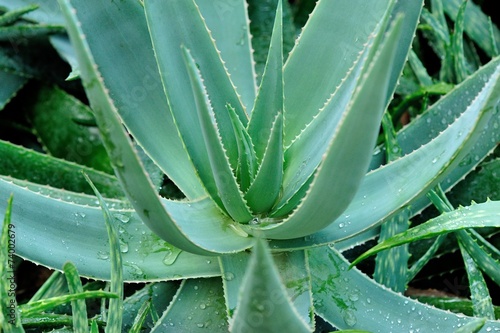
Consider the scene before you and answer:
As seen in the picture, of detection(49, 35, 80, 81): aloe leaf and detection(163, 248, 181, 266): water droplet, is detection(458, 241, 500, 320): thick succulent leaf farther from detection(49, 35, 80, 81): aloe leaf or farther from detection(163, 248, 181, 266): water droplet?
detection(49, 35, 80, 81): aloe leaf

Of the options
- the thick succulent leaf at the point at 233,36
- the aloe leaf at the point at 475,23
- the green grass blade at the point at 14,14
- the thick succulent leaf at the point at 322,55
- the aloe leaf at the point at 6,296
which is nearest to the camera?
the aloe leaf at the point at 6,296

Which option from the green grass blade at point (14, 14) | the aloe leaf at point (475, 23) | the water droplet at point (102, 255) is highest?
the aloe leaf at point (475, 23)

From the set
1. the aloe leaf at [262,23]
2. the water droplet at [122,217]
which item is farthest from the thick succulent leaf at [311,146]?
the aloe leaf at [262,23]

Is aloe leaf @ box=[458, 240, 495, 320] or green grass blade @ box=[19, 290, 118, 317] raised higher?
aloe leaf @ box=[458, 240, 495, 320]

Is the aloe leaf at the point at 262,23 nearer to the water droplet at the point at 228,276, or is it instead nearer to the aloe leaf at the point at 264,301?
the water droplet at the point at 228,276

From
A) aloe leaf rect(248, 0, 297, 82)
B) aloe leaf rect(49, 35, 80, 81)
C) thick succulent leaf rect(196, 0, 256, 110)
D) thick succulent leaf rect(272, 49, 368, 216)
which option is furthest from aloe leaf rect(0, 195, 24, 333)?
aloe leaf rect(248, 0, 297, 82)

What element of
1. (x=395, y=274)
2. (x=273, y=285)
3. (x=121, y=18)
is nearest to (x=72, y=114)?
(x=121, y=18)

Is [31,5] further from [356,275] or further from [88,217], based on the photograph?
[356,275]

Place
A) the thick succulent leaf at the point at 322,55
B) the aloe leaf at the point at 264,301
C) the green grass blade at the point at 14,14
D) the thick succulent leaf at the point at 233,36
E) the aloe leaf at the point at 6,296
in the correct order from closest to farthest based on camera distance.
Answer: the aloe leaf at the point at 264,301 < the aloe leaf at the point at 6,296 < the thick succulent leaf at the point at 322,55 < the thick succulent leaf at the point at 233,36 < the green grass blade at the point at 14,14
